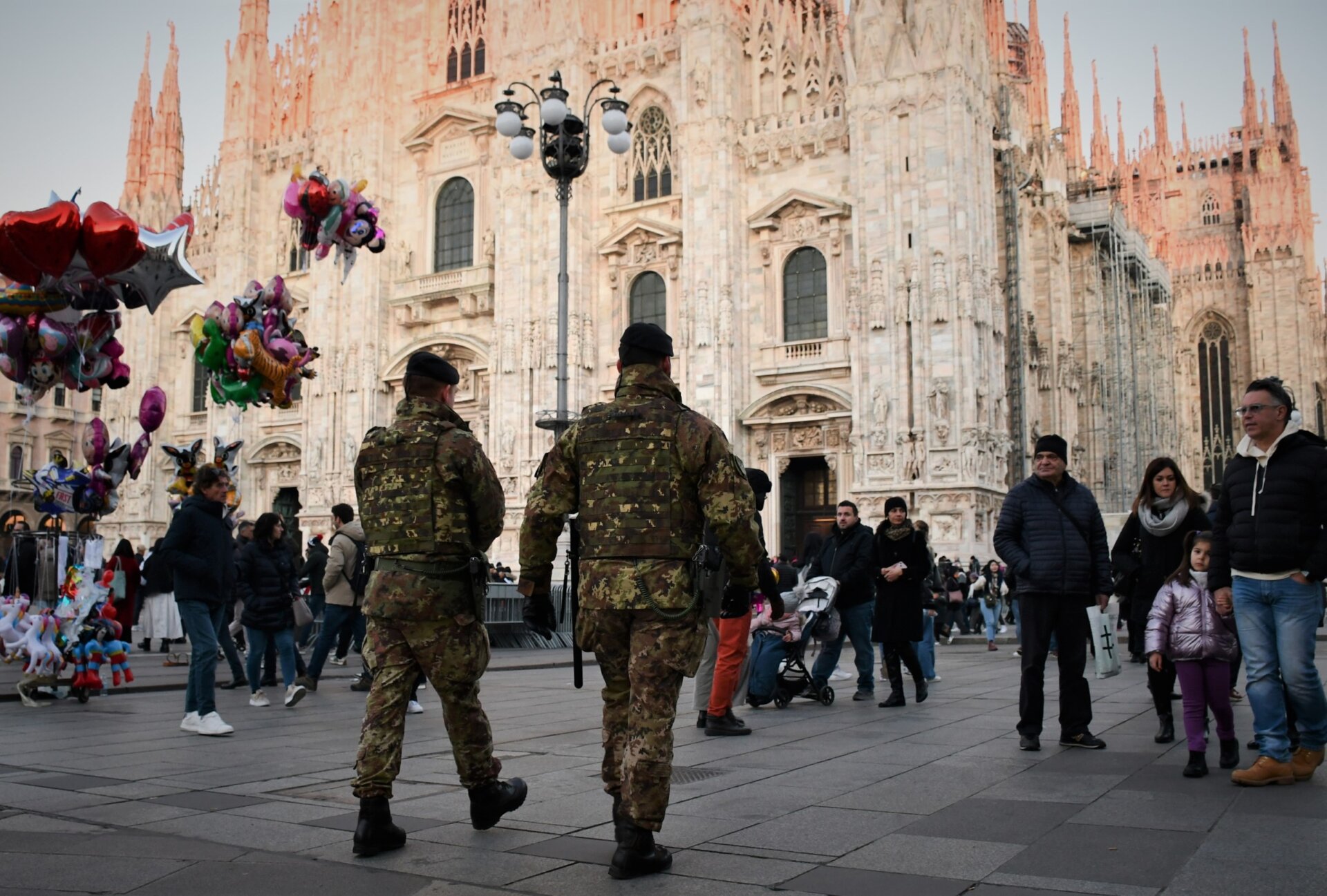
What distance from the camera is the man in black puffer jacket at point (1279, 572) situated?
536 centimetres

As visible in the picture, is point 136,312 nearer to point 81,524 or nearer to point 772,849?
point 81,524

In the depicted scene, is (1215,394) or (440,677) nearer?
(440,677)

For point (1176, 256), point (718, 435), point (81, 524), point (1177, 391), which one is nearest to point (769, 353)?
point (81, 524)

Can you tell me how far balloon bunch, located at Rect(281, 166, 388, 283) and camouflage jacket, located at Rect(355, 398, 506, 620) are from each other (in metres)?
10.3

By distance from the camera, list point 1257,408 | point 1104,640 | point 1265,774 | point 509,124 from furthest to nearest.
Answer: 1. point 509,124
2. point 1104,640
3. point 1257,408
4. point 1265,774

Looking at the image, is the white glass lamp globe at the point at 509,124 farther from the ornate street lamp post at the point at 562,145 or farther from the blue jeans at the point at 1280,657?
the blue jeans at the point at 1280,657

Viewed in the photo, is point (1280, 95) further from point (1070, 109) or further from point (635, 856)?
point (635, 856)

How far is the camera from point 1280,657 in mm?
5492

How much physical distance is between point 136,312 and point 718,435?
1465 inches

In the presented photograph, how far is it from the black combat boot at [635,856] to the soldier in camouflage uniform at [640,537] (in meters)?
0.12

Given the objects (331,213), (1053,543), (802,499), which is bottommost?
(1053,543)

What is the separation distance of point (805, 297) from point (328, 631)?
19.7m

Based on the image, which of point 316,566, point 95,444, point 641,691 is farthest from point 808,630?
point 95,444

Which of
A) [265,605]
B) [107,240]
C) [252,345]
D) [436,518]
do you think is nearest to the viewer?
[436,518]
